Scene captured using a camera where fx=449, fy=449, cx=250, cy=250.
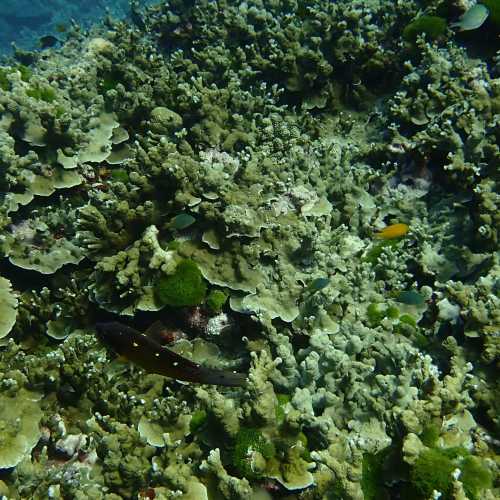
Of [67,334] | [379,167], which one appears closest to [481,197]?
[379,167]

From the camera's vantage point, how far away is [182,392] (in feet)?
12.3

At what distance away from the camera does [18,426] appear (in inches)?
119

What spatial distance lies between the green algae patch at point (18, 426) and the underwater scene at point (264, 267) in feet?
0.04

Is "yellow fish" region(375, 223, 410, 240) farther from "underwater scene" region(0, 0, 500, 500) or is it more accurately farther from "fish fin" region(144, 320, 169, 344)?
"fish fin" region(144, 320, 169, 344)

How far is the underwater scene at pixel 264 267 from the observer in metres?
2.78

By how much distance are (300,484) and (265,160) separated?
315 centimetres

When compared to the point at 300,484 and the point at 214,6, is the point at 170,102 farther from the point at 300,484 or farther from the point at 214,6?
the point at 300,484

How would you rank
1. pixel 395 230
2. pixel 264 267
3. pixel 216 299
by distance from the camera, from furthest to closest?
pixel 395 230 → pixel 264 267 → pixel 216 299

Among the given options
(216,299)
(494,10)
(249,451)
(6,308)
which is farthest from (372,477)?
(494,10)

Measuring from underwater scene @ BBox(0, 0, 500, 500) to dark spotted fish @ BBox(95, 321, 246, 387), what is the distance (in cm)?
2

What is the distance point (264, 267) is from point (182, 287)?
0.84 meters

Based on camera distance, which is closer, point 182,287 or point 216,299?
point 182,287

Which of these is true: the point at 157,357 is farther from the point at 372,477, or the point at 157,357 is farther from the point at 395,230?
the point at 395,230

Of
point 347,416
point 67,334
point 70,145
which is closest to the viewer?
point 347,416
